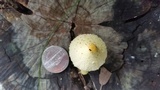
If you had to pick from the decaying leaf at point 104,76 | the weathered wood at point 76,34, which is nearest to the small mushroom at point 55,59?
the weathered wood at point 76,34

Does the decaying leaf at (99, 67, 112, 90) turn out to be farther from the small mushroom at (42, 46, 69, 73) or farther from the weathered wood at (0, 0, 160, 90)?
the small mushroom at (42, 46, 69, 73)

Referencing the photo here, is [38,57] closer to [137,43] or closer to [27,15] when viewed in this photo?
[27,15]

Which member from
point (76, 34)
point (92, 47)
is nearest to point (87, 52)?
point (92, 47)

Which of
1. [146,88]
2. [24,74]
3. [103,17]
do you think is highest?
[103,17]

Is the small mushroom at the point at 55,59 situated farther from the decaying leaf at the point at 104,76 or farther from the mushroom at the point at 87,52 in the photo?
the decaying leaf at the point at 104,76

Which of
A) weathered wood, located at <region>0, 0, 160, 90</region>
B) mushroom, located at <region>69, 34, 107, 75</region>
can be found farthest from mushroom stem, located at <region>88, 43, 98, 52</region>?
weathered wood, located at <region>0, 0, 160, 90</region>

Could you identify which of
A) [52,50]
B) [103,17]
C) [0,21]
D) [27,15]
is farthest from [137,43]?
[0,21]

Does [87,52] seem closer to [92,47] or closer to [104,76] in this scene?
[92,47]
